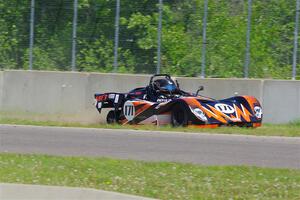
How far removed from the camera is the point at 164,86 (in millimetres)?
18766

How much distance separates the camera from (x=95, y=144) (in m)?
13.9

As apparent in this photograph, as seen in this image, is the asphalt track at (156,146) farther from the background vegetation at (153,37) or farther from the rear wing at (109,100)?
the background vegetation at (153,37)

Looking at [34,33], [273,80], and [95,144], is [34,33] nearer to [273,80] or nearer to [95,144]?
[273,80]

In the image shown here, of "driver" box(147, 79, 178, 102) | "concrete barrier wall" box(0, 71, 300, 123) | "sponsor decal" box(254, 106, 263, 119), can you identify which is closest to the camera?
"sponsor decal" box(254, 106, 263, 119)

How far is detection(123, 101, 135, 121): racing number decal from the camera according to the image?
60.4 ft

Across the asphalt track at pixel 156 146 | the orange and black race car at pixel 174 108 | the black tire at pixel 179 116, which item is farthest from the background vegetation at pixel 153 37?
the asphalt track at pixel 156 146

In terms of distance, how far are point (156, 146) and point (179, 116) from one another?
396 cm

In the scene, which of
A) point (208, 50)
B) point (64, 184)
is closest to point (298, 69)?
point (208, 50)

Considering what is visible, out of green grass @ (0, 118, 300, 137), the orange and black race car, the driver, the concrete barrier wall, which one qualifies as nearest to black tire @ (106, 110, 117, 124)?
the orange and black race car

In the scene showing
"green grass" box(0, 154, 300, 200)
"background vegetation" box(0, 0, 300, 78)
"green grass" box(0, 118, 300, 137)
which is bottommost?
"green grass" box(0, 154, 300, 200)

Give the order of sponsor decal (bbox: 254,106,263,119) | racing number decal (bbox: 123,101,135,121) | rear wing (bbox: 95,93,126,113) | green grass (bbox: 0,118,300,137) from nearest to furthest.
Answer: green grass (bbox: 0,118,300,137) < sponsor decal (bbox: 254,106,263,119) < racing number decal (bbox: 123,101,135,121) < rear wing (bbox: 95,93,126,113)

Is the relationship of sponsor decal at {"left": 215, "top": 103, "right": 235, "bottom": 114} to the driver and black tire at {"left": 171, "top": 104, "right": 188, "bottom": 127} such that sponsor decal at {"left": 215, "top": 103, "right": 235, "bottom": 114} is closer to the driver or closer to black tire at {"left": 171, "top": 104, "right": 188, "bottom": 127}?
black tire at {"left": 171, "top": 104, "right": 188, "bottom": 127}

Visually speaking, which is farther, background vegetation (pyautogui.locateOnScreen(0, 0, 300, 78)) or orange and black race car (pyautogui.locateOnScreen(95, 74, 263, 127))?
background vegetation (pyautogui.locateOnScreen(0, 0, 300, 78))

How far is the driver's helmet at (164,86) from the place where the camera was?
737 inches
